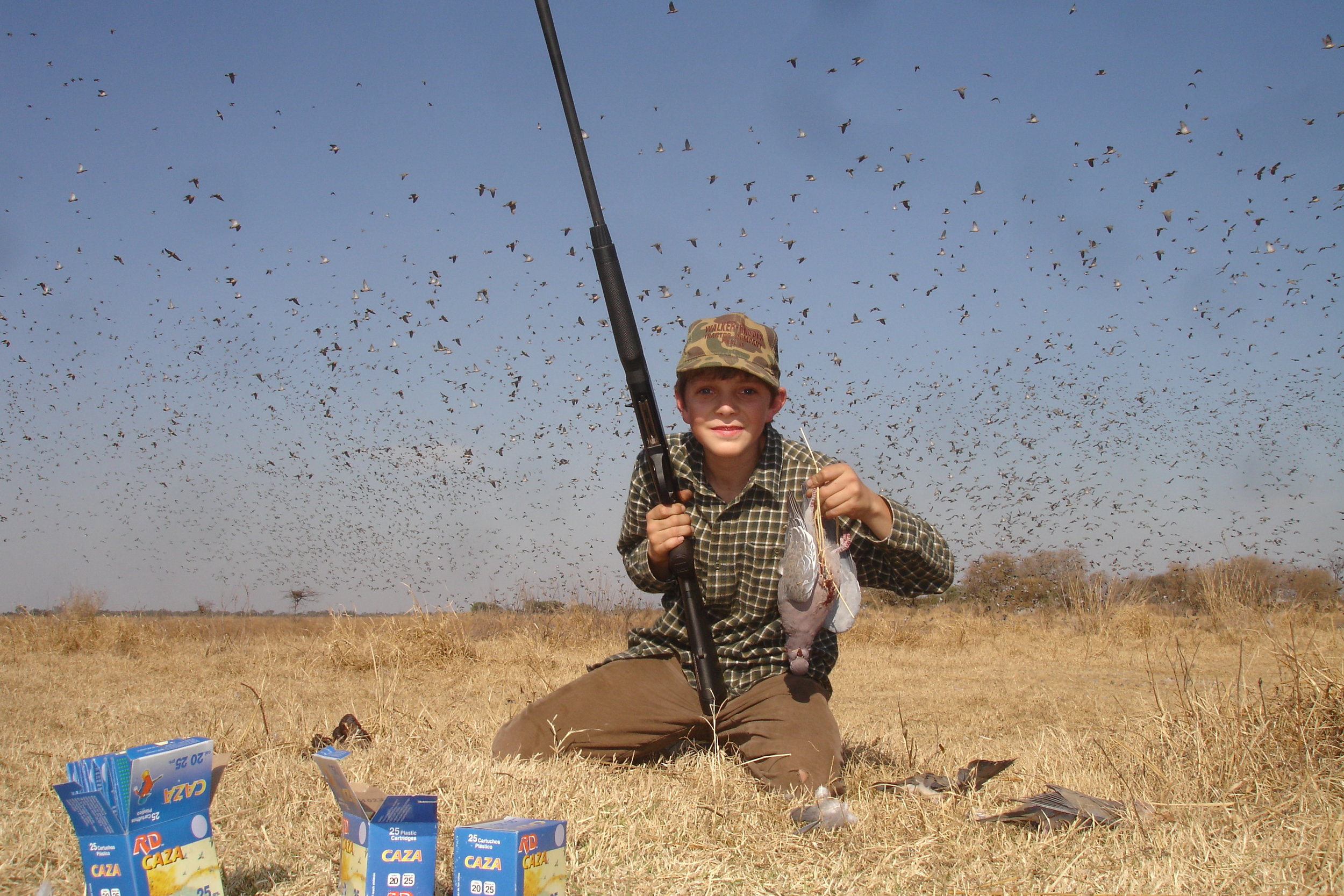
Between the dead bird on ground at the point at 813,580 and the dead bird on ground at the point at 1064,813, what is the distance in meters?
0.72

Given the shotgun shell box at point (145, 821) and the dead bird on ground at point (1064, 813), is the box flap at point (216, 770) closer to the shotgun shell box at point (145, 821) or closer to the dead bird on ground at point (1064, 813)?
the shotgun shell box at point (145, 821)

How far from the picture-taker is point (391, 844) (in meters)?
1.87

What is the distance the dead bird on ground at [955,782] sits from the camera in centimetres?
307

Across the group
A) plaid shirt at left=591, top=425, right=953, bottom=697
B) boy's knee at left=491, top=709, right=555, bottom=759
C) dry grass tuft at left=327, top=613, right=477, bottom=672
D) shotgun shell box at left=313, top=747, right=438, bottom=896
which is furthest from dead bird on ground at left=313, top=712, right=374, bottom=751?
dry grass tuft at left=327, top=613, right=477, bottom=672

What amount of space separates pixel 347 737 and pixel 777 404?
2221 mm

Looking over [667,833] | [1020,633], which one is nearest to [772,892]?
[667,833]

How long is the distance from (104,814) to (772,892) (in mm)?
1396

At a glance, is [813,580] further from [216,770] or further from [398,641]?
[398,641]

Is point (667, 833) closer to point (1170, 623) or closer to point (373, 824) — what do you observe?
point (373, 824)

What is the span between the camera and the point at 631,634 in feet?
12.8

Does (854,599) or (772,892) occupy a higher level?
(854,599)

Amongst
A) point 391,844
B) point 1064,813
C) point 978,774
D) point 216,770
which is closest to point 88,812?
point 216,770

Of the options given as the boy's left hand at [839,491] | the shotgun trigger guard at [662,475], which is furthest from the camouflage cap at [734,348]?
the boy's left hand at [839,491]

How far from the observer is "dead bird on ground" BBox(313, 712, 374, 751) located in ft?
12.0
